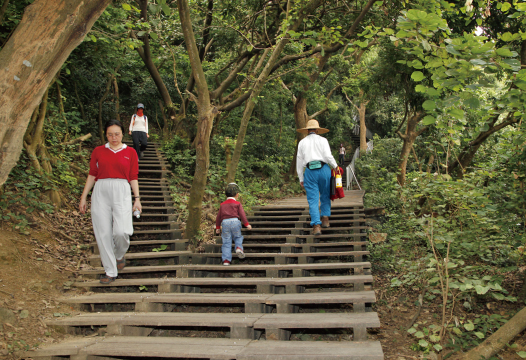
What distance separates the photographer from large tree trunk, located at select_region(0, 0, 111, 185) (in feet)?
8.37

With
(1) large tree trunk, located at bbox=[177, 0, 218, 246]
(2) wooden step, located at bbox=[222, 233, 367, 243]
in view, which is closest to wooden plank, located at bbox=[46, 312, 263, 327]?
(1) large tree trunk, located at bbox=[177, 0, 218, 246]

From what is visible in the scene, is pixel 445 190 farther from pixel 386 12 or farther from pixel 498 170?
pixel 386 12

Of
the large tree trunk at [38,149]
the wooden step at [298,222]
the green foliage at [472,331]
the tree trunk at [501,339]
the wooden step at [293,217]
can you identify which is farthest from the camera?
the wooden step at [293,217]

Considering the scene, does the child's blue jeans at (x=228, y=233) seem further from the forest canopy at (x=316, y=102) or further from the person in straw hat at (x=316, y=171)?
the person in straw hat at (x=316, y=171)

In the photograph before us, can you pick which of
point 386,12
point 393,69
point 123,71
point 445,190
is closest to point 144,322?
point 445,190

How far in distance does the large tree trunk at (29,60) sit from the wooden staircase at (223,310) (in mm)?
1886

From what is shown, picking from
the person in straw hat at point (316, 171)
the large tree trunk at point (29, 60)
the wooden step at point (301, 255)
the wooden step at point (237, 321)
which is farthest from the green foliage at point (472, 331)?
the large tree trunk at point (29, 60)

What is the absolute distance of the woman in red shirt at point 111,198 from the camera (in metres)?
4.59

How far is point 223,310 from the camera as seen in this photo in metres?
4.90

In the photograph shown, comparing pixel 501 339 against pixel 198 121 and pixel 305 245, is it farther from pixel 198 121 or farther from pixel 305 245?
pixel 198 121

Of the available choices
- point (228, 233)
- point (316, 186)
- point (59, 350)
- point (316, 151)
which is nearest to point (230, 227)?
point (228, 233)

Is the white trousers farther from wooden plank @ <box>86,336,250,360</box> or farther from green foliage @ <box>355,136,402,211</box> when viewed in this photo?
green foliage @ <box>355,136,402,211</box>

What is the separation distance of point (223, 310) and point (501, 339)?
3.08 m

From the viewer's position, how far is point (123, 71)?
17.0 metres
